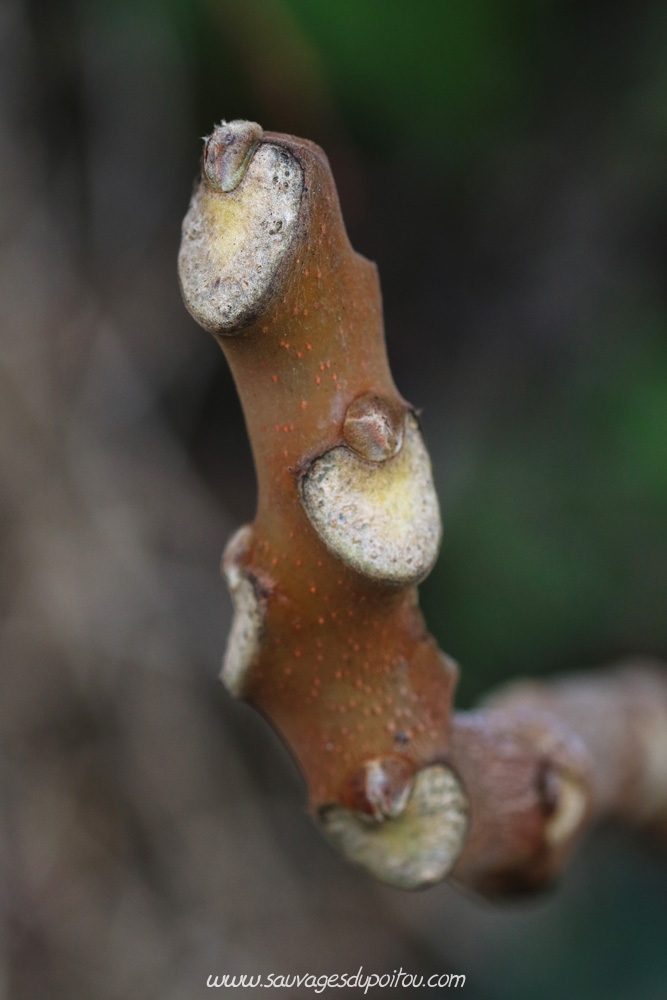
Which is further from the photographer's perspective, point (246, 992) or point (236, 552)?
point (246, 992)

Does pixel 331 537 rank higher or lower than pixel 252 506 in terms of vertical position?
higher

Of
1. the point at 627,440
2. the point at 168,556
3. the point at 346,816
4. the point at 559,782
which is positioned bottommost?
the point at 168,556

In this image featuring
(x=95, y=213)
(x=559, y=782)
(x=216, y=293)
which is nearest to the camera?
(x=216, y=293)

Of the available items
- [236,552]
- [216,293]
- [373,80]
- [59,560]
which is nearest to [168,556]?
[59,560]

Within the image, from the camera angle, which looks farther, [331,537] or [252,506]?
[252,506]

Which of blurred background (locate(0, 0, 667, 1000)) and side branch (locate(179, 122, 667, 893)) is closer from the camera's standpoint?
side branch (locate(179, 122, 667, 893))

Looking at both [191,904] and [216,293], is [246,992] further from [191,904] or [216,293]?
[216,293]

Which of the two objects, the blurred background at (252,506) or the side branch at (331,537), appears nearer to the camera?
the side branch at (331,537)

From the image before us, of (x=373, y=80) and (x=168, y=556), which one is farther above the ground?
(x=373, y=80)
